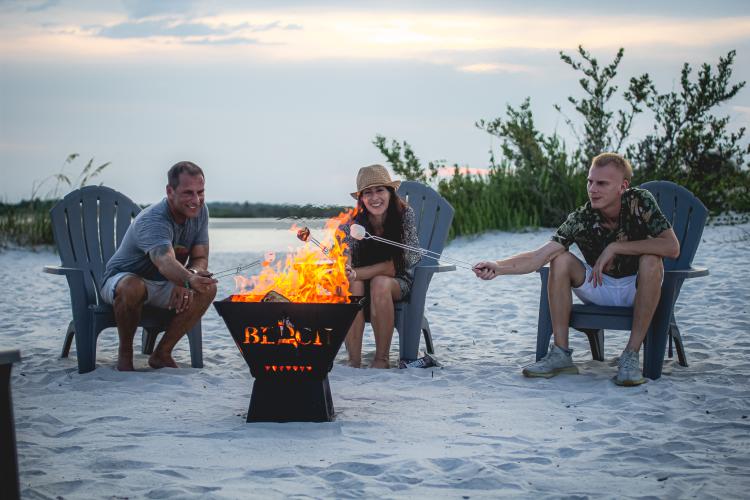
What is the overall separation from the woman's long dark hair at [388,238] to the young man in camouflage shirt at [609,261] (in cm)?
59

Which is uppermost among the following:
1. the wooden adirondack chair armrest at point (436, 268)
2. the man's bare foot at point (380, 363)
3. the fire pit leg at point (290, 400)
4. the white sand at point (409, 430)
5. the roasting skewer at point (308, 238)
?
the roasting skewer at point (308, 238)

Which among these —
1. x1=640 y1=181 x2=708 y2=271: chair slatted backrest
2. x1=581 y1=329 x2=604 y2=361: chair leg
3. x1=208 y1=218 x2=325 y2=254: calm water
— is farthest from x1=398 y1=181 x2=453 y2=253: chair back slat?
x1=208 y1=218 x2=325 y2=254: calm water

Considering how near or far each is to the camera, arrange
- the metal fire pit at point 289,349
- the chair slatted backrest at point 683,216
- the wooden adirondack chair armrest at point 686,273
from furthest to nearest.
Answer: the chair slatted backrest at point 683,216, the wooden adirondack chair armrest at point 686,273, the metal fire pit at point 289,349

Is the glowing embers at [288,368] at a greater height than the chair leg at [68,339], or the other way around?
the glowing embers at [288,368]

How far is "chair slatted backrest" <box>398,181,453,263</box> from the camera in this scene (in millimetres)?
5133

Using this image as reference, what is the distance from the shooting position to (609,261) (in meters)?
4.07

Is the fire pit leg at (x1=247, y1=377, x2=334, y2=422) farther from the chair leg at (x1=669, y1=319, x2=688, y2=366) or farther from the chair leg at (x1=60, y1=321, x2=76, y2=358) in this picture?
the chair leg at (x1=669, y1=319, x2=688, y2=366)

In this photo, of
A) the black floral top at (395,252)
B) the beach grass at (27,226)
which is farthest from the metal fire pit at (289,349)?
the beach grass at (27,226)

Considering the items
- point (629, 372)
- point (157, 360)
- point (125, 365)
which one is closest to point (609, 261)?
point (629, 372)

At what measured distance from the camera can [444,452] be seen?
3047 mm

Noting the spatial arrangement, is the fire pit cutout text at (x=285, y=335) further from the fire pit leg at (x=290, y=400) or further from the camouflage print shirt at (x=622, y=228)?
the camouflage print shirt at (x=622, y=228)

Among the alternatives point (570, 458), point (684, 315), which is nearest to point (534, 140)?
point (684, 315)

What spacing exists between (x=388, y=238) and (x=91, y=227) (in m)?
1.76

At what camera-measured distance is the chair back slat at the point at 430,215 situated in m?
5.13
